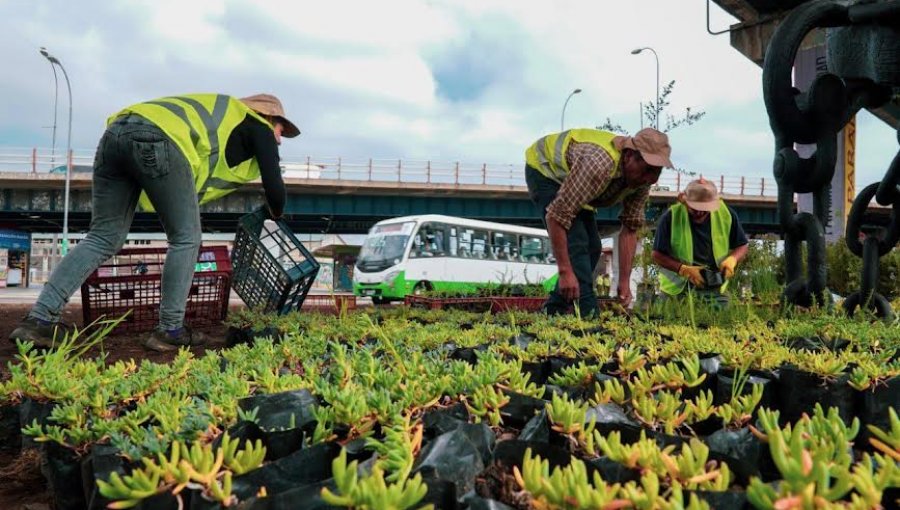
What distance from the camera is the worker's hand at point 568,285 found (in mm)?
4254

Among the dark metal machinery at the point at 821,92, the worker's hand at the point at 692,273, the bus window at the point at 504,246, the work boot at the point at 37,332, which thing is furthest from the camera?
the bus window at the point at 504,246

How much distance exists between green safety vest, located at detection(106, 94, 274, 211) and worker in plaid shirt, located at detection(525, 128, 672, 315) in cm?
211

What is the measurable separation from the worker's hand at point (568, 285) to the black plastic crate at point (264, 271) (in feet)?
6.53

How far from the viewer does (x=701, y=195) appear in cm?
513

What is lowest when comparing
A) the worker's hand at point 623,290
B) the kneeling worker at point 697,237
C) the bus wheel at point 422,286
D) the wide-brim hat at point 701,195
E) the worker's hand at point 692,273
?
the bus wheel at point 422,286

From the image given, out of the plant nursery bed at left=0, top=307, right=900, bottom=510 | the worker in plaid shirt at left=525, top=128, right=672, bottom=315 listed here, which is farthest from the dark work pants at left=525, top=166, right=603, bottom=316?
the plant nursery bed at left=0, top=307, right=900, bottom=510

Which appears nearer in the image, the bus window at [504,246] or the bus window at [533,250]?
the bus window at [504,246]

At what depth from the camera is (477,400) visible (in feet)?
3.63

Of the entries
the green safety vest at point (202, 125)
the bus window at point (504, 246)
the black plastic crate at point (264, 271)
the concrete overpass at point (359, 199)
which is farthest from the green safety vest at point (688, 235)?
the concrete overpass at point (359, 199)

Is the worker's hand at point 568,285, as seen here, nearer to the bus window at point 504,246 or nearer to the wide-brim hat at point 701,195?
the wide-brim hat at point 701,195

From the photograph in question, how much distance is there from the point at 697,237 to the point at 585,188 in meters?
1.83

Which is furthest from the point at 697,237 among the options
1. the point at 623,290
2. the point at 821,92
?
the point at 821,92

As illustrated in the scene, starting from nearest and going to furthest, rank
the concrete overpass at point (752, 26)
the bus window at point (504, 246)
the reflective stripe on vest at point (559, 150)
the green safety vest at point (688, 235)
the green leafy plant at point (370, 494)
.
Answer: the green leafy plant at point (370, 494) → the reflective stripe on vest at point (559, 150) → the green safety vest at point (688, 235) → the concrete overpass at point (752, 26) → the bus window at point (504, 246)

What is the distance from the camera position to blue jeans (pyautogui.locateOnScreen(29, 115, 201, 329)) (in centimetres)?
387
